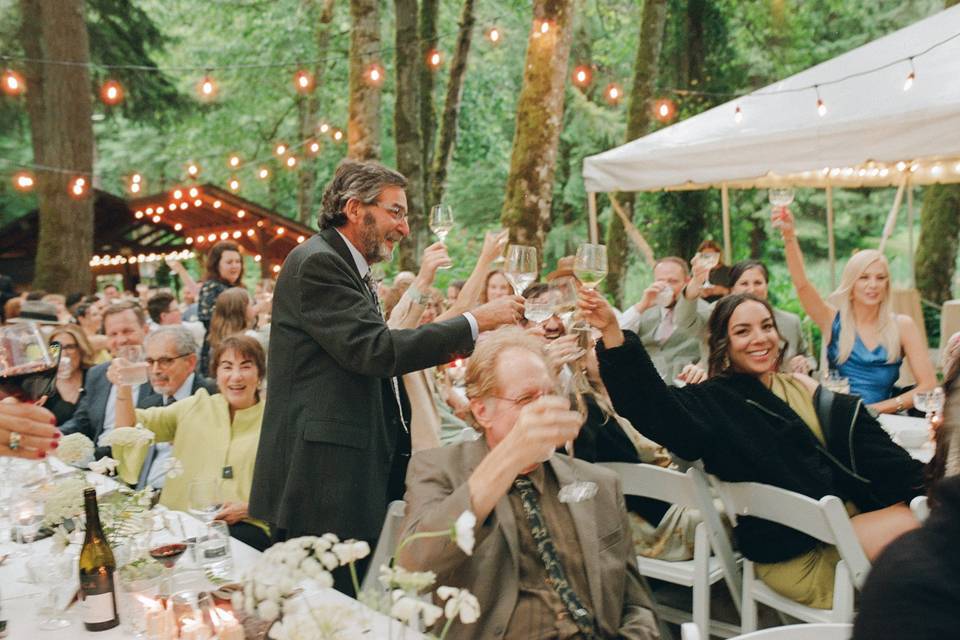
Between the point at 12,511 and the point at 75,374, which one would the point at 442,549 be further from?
the point at 75,374

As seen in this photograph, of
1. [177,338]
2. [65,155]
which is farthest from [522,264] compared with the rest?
[65,155]

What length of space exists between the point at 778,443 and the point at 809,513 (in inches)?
21.3

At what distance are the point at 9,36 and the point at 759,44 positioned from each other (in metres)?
12.6

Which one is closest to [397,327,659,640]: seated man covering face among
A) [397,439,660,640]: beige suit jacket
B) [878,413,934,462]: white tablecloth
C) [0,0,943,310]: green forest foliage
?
[397,439,660,640]: beige suit jacket

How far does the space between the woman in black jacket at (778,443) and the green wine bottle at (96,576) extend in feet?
4.86

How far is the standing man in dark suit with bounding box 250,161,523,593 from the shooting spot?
2.51m

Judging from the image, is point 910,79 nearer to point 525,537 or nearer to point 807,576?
point 807,576


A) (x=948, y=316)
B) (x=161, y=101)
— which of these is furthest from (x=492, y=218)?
(x=948, y=316)

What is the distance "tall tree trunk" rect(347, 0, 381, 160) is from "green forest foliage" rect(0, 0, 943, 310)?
96.5 inches

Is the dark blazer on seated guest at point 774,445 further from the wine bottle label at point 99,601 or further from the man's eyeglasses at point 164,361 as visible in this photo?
the man's eyeglasses at point 164,361

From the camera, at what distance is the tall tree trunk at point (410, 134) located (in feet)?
31.3

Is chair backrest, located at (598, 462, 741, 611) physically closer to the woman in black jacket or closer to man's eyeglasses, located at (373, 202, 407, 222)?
the woman in black jacket

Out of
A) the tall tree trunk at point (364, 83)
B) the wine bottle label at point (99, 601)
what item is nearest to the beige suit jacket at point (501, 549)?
the wine bottle label at point (99, 601)

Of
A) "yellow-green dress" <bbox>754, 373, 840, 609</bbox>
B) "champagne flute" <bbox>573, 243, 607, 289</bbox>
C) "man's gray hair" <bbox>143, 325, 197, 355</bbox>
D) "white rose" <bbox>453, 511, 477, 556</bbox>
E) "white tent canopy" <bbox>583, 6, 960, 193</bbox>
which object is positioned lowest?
"yellow-green dress" <bbox>754, 373, 840, 609</bbox>
